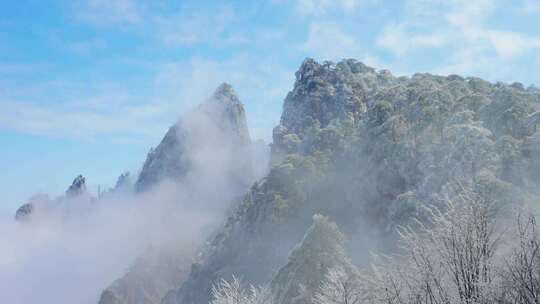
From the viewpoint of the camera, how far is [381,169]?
155ft

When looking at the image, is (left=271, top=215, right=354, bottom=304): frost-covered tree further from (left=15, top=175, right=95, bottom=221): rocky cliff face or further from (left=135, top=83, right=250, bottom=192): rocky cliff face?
(left=15, top=175, right=95, bottom=221): rocky cliff face

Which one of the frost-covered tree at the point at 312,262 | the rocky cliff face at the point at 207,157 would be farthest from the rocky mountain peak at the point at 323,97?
the frost-covered tree at the point at 312,262

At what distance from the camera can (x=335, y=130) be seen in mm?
60062

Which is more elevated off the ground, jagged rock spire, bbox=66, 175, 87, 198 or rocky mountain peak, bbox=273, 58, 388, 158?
rocky mountain peak, bbox=273, 58, 388, 158

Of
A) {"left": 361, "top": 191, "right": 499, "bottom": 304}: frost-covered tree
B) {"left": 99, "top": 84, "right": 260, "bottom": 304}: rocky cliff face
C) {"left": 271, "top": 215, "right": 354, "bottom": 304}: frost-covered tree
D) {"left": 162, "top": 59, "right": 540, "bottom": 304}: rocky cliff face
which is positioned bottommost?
{"left": 361, "top": 191, "right": 499, "bottom": 304}: frost-covered tree

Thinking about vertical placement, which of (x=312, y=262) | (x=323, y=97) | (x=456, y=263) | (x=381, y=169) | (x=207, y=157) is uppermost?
(x=323, y=97)

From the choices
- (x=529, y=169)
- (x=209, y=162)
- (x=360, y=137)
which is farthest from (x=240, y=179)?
(x=529, y=169)

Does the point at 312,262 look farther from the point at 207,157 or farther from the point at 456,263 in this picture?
the point at 207,157

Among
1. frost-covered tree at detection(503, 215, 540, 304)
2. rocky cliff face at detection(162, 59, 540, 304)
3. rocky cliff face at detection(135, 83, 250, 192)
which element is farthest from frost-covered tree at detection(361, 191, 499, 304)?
rocky cliff face at detection(135, 83, 250, 192)

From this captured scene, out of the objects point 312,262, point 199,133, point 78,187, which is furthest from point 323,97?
point 78,187

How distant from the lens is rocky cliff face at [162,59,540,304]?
37.0 m

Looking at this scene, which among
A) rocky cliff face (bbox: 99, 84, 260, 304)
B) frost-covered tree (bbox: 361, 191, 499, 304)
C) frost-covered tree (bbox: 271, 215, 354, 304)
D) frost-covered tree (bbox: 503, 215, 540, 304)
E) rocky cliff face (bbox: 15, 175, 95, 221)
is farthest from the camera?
rocky cliff face (bbox: 15, 175, 95, 221)

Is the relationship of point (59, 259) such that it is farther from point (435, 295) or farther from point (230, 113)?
point (435, 295)

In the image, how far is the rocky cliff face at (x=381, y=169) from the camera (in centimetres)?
3700
